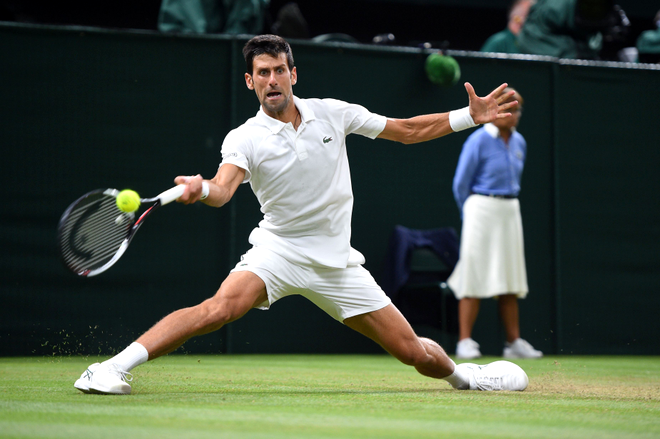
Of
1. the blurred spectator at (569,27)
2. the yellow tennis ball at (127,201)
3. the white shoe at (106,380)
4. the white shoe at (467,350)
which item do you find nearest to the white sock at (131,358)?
the white shoe at (106,380)

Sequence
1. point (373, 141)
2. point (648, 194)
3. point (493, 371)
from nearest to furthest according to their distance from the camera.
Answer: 1. point (493, 371)
2. point (373, 141)
3. point (648, 194)

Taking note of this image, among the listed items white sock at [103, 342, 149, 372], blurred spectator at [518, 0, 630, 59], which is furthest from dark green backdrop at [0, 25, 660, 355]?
white sock at [103, 342, 149, 372]

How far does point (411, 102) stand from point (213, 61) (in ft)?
5.84

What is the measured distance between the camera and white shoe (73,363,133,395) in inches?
136

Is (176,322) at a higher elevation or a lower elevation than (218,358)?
higher

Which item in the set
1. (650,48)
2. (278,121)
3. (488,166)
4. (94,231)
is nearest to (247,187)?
(488,166)

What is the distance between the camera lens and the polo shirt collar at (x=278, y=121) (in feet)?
12.9

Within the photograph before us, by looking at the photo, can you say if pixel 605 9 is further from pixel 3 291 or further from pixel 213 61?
pixel 3 291

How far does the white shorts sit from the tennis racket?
0.60 metres

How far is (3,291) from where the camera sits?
6262mm

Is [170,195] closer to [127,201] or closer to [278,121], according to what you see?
[127,201]

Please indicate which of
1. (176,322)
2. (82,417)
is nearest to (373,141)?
(176,322)

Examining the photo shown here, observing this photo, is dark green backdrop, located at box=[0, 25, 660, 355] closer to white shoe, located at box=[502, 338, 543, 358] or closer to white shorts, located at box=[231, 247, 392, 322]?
white shoe, located at box=[502, 338, 543, 358]

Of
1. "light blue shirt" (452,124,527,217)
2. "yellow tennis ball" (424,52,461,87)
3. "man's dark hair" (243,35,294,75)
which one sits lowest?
"light blue shirt" (452,124,527,217)
